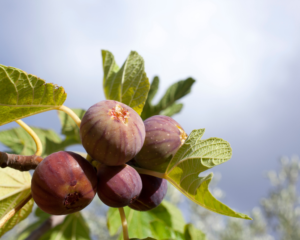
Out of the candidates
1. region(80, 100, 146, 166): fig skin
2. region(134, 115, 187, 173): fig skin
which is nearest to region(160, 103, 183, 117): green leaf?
region(134, 115, 187, 173): fig skin

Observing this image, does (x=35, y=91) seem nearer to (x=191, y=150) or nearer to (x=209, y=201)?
(x=191, y=150)

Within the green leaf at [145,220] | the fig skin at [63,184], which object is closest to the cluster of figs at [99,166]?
the fig skin at [63,184]

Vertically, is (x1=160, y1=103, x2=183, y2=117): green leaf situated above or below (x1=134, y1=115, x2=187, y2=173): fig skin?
below

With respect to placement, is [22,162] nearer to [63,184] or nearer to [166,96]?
[63,184]

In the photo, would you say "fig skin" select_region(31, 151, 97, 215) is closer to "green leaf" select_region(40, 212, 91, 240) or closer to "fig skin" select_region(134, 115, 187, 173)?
"fig skin" select_region(134, 115, 187, 173)

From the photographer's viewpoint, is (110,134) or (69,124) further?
(69,124)

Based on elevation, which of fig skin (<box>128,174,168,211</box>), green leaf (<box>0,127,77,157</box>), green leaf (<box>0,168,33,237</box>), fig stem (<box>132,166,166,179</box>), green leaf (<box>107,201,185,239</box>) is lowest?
green leaf (<box>107,201,185,239</box>)

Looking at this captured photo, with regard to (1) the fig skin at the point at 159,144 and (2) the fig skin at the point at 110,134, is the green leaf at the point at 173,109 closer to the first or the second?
(1) the fig skin at the point at 159,144

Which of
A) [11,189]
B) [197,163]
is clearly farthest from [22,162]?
[197,163]
